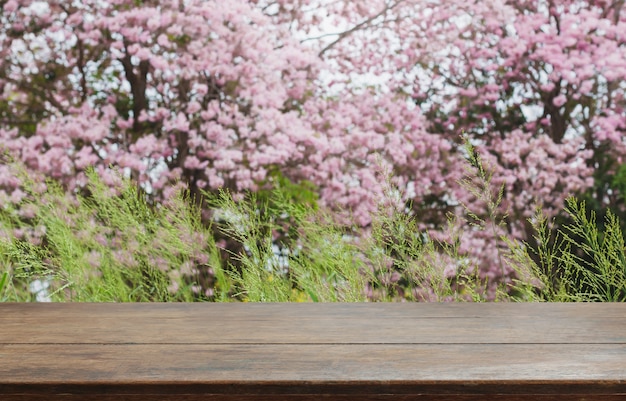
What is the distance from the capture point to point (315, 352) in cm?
93

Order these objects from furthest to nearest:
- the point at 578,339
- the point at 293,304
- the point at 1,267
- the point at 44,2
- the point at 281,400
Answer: the point at 44,2
the point at 1,267
the point at 293,304
the point at 578,339
the point at 281,400

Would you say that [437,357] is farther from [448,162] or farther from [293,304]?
[448,162]

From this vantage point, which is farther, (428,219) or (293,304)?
(428,219)

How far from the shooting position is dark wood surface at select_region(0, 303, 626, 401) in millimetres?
816

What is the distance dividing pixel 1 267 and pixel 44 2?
8.71 feet

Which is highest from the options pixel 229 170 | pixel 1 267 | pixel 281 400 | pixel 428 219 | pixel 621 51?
pixel 281 400

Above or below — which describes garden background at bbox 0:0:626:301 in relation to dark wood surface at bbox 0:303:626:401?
below

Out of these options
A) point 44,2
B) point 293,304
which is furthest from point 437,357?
point 44,2

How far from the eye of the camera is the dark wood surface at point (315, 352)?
0.82 meters

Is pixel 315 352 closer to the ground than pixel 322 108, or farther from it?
farther from it

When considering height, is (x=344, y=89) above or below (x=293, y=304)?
below

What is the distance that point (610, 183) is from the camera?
4793mm

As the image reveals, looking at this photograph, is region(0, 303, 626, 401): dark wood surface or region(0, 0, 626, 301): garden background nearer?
region(0, 303, 626, 401): dark wood surface

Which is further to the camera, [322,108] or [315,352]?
[322,108]
